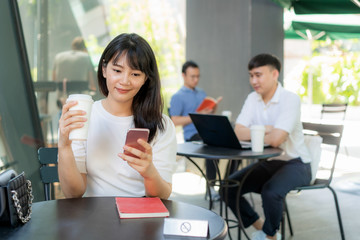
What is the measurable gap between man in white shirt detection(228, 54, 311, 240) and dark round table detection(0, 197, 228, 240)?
1614 millimetres

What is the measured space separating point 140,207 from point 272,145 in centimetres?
196

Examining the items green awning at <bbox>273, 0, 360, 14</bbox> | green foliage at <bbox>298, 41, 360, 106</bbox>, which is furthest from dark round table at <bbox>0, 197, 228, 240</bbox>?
green foliage at <bbox>298, 41, 360, 106</bbox>

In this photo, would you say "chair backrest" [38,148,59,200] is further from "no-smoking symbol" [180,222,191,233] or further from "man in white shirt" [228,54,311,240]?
"man in white shirt" [228,54,311,240]

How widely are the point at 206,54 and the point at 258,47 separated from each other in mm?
856

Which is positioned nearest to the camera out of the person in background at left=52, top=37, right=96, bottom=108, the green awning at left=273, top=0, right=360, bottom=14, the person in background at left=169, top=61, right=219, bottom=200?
the person in background at left=52, top=37, right=96, bottom=108

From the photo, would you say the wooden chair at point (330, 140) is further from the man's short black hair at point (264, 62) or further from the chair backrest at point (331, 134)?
the man's short black hair at point (264, 62)

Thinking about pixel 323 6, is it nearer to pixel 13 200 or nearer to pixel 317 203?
pixel 317 203

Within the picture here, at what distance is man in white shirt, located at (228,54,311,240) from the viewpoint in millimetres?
3159

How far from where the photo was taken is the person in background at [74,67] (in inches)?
178

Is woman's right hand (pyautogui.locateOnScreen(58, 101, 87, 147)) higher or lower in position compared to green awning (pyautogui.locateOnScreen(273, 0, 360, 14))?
lower

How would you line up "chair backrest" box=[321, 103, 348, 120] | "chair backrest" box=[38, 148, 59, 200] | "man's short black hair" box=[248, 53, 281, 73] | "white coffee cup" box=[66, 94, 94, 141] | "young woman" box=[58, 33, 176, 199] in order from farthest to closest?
"chair backrest" box=[321, 103, 348, 120]
"man's short black hair" box=[248, 53, 281, 73]
"chair backrest" box=[38, 148, 59, 200]
"young woman" box=[58, 33, 176, 199]
"white coffee cup" box=[66, 94, 94, 141]

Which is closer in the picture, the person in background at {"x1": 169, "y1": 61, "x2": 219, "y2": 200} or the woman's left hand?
the woman's left hand

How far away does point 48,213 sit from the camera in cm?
156

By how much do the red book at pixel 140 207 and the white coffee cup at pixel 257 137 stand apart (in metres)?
1.51
